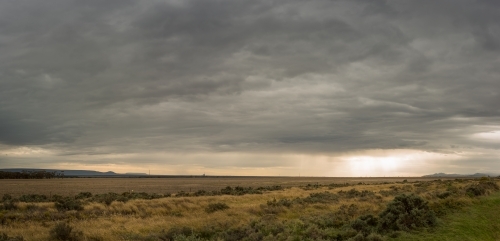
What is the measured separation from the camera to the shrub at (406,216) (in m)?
13.8

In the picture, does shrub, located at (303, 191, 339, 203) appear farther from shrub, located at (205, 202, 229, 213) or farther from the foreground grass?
the foreground grass

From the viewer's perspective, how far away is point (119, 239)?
1716 cm

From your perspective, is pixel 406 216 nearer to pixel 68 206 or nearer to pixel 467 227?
pixel 467 227

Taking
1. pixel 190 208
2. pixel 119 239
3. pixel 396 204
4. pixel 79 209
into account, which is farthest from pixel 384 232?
pixel 79 209

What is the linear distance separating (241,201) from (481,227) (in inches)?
981

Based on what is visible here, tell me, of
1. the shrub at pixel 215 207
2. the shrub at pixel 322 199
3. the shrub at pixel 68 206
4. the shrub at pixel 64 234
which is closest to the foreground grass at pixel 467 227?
the shrub at pixel 322 199

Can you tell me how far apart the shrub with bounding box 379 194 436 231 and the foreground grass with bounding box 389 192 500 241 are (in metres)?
0.48

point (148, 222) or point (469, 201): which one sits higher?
point (469, 201)

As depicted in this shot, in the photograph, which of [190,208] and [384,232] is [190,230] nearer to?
[384,232]

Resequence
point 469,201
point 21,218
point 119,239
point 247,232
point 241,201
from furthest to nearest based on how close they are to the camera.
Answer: point 241,201
point 21,218
point 469,201
point 119,239
point 247,232

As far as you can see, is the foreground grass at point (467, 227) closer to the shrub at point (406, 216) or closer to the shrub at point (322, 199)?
the shrub at point (406, 216)

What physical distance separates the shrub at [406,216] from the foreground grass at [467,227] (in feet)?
1.56

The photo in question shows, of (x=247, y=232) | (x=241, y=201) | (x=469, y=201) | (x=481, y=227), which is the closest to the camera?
(x=481, y=227)

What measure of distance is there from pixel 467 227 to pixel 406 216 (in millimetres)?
2186
